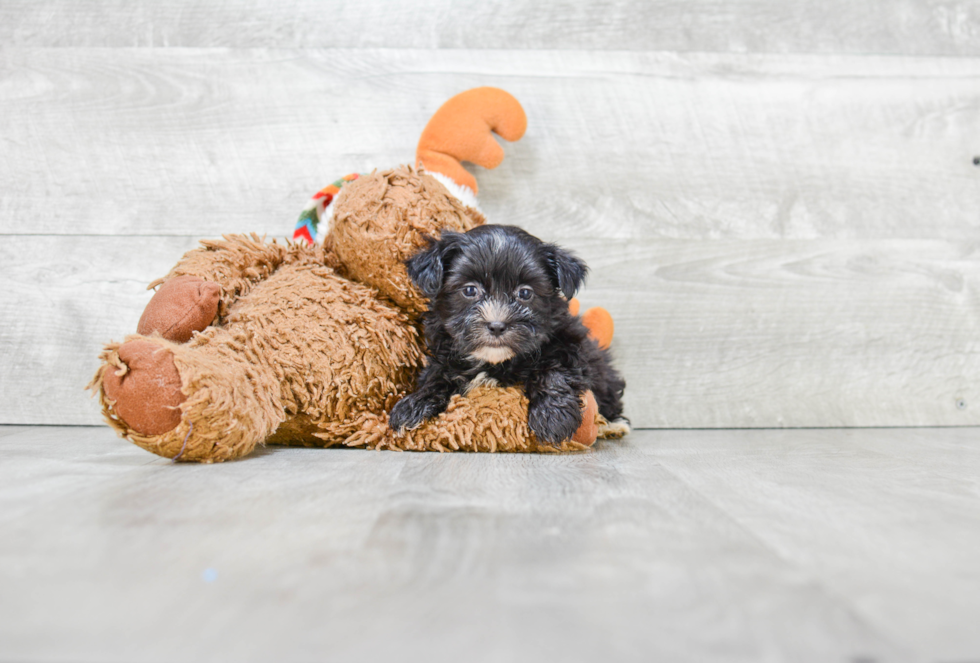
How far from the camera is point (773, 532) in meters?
0.94

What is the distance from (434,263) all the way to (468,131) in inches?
23.9

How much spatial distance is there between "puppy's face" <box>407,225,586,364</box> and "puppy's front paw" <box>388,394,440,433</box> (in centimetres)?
16

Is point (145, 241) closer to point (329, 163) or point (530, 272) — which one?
point (329, 163)

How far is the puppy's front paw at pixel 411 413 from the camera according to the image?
1.64 m

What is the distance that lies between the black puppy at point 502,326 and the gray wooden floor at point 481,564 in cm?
27

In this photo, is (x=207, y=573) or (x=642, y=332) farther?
(x=642, y=332)

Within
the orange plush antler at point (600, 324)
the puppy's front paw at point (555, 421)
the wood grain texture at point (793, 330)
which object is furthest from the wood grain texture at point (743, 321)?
the puppy's front paw at point (555, 421)

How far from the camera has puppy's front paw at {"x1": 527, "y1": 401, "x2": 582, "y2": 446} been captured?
1574mm

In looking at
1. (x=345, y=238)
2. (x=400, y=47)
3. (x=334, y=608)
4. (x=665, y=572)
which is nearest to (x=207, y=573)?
(x=334, y=608)

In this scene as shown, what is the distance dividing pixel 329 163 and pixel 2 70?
3.73ft

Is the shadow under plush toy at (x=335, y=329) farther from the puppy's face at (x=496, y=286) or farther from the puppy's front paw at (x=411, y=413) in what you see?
the puppy's face at (x=496, y=286)

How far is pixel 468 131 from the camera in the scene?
2.00 meters

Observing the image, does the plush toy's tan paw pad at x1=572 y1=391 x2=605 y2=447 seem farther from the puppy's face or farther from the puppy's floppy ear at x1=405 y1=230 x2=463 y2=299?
the puppy's floppy ear at x1=405 y1=230 x2=463 y2=299

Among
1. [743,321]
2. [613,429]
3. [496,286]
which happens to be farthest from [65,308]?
[743,321]
